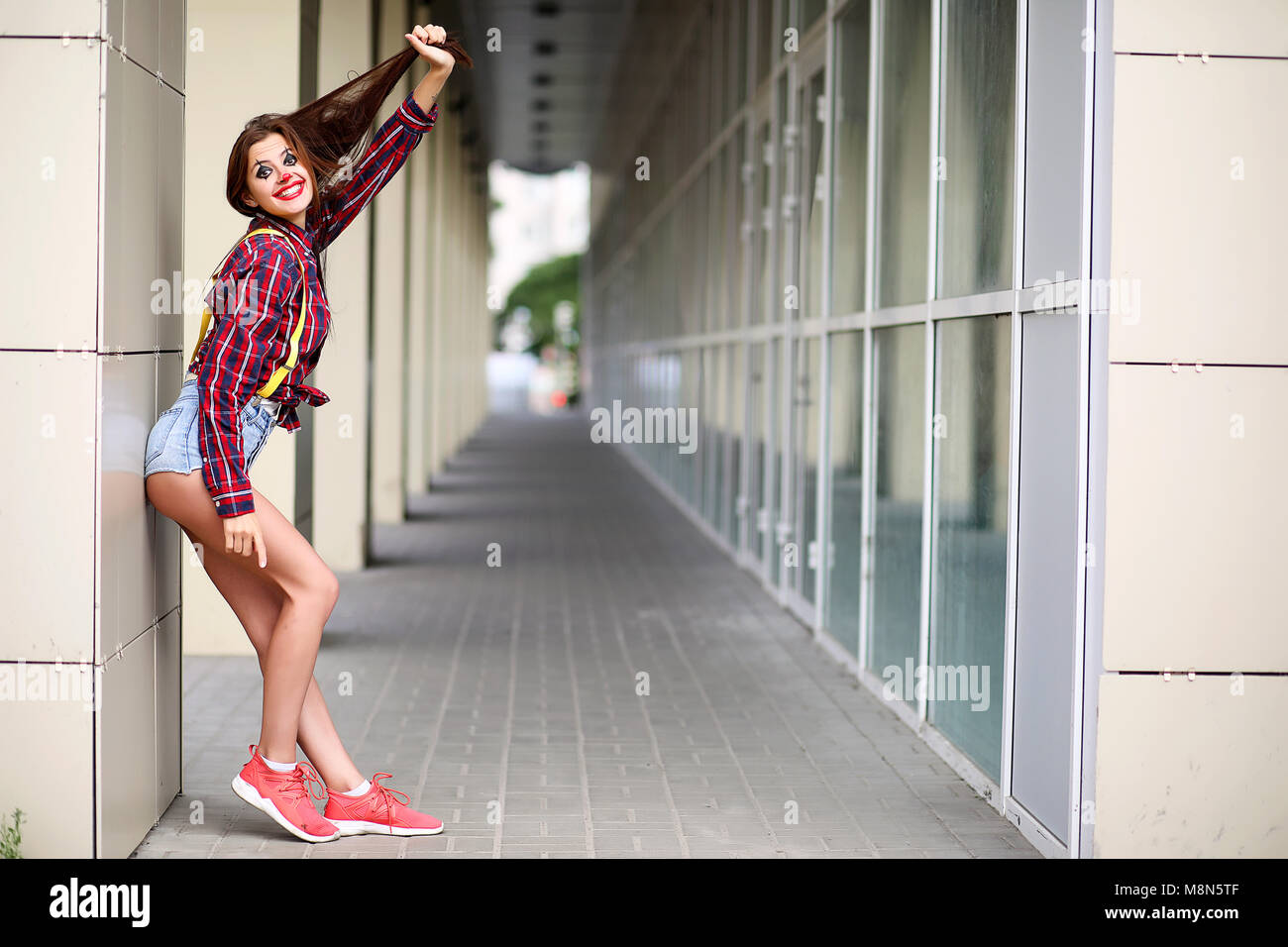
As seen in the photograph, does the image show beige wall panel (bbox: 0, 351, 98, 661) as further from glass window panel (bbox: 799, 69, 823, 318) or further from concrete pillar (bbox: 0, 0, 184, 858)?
glass window panel (bbox: 799, 69, 823, 318)

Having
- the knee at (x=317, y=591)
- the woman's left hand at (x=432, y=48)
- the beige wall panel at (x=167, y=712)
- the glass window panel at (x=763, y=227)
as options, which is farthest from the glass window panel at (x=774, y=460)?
the woman's left hand at (x=432, y=48)

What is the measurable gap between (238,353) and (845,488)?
13.0 ft

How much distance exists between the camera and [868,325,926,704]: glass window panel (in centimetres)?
584

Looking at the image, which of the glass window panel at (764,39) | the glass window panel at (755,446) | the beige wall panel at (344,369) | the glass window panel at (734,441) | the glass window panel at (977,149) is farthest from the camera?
the glass window panel at (734,441)

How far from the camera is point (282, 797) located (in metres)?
4.14

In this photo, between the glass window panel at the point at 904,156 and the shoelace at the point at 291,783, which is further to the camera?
the glass window panel at the point at 904,156

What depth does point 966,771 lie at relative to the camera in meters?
5.07

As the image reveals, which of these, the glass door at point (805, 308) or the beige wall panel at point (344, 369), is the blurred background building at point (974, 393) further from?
the beige wall panel at point (344, 369)

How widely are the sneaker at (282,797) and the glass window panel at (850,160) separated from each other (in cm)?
380

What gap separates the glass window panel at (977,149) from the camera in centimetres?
475
